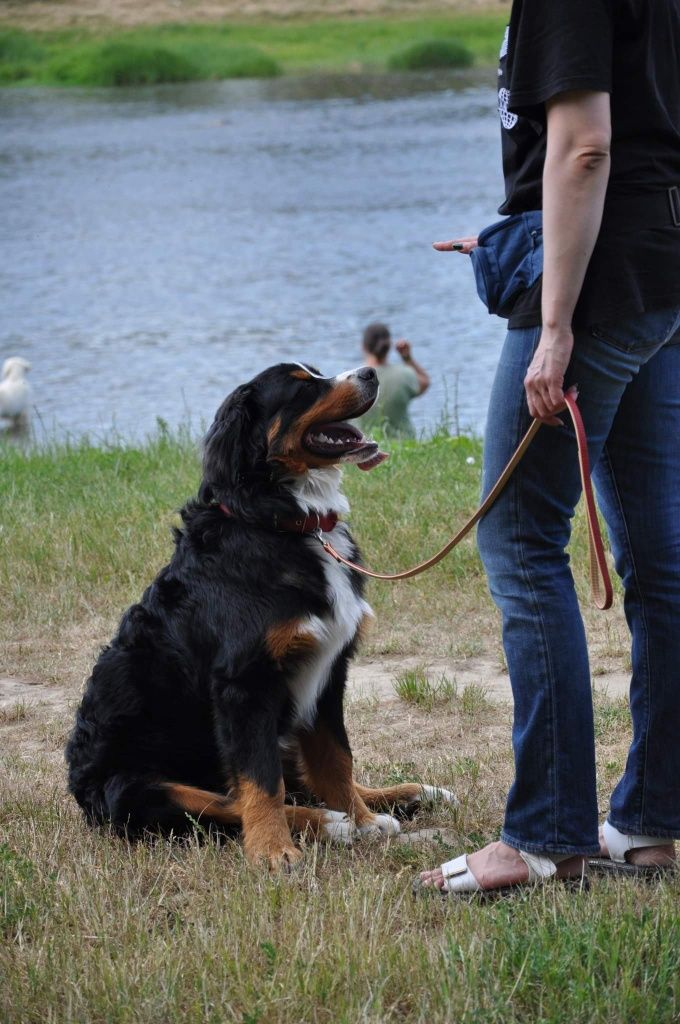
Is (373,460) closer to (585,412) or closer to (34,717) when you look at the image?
(585,412)

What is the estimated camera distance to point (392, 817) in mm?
3770

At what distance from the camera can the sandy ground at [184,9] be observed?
153 ft

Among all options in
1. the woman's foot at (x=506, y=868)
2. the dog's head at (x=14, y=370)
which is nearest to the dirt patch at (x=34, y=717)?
the woman's foot at (x=506, y=868)

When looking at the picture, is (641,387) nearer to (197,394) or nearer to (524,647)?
(524,647)

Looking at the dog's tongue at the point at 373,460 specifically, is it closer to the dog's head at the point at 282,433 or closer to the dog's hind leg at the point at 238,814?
the dog's head at the point at 282,433

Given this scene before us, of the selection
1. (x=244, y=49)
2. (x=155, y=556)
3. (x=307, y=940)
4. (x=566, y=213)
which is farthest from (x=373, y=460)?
(x=244, y=49)

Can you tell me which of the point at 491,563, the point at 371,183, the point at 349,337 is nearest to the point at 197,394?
the point at 349,337

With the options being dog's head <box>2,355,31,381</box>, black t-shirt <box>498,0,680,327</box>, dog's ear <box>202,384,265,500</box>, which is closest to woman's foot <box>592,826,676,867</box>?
black t-shirt <box>498,0,680,327</box>

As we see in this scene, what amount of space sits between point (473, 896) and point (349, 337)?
41.7 ft

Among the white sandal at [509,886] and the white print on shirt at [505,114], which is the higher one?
the white print on shirt at [505,114]

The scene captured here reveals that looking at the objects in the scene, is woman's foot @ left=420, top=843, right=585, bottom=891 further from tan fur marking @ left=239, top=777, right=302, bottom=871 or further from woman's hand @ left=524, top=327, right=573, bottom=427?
woman's hand @ left=524, top=327, right=573, bottom=427

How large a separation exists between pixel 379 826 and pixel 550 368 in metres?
1.56

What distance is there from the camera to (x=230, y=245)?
861 inches

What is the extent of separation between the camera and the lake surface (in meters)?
14.3
